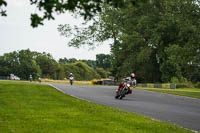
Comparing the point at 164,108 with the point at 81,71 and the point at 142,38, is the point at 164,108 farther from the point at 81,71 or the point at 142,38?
the point at 81,71

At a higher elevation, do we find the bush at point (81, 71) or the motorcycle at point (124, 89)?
the bush at point (81, 71)

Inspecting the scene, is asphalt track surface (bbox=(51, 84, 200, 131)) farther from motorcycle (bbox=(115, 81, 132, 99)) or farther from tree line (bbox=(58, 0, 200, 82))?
tree line (bbox=(58, 0, 200, 82))

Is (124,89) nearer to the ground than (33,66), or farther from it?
nearer to the ground

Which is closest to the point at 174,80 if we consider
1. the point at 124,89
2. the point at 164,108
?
the point at 124,89

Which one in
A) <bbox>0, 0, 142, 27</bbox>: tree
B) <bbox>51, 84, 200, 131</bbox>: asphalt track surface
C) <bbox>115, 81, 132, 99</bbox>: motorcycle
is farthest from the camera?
<bbox>115, 81, 132, 99</bbox>: motorcycle

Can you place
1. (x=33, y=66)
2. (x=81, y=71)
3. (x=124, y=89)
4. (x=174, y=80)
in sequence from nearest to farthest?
(x=124, y=89) < (x=174, y=80) < (x=33, y=66) < (x=81, y=71)

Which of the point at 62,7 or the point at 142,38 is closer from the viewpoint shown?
the point at 62,7

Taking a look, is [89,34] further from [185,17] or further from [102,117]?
[102,117]

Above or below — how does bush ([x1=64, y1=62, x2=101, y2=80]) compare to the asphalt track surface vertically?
above

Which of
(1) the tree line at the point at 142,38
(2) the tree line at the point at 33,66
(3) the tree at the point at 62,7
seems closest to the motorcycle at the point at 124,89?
(3) the tree at the point at 62,7

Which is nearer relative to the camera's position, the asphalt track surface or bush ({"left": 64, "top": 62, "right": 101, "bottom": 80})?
the asphalt track surface

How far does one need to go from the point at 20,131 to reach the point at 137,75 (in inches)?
2111

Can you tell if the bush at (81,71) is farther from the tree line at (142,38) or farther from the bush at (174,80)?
the bush at (174,80)

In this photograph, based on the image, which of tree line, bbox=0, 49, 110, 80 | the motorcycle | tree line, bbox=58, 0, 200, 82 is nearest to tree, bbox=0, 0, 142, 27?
the motorcycle
